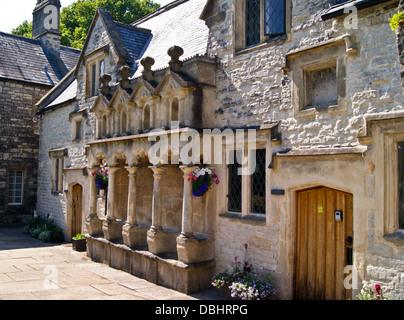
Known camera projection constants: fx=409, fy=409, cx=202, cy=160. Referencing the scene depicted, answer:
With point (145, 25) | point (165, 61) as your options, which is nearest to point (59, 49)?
point (145, 25)

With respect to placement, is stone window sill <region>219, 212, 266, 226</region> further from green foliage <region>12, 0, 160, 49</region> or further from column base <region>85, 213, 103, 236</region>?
green foliage <region>12, 0, 160, 49</region>

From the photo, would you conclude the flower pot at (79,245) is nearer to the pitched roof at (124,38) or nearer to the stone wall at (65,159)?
the stone wall at (65,159)

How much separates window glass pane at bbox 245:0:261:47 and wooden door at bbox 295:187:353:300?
323 cm

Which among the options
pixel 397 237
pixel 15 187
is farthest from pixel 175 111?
pixel 15 187

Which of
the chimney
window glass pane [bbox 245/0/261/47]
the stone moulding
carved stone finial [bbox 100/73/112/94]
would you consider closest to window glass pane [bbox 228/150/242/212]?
the stone moulding

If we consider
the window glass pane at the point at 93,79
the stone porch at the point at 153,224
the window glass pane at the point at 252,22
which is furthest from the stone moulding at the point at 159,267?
the window glass pane at the point at 93,79

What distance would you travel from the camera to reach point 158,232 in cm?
917

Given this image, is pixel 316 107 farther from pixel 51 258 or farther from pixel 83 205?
pixel 83 205

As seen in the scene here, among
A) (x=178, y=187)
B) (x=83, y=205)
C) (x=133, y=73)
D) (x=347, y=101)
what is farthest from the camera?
(x=83, y=205)

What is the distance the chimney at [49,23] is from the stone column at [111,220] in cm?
1402

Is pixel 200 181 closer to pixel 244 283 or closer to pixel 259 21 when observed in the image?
pixel 244 283

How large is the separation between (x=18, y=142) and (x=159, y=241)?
12.4 metres

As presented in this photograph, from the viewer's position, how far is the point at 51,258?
11.9 m
